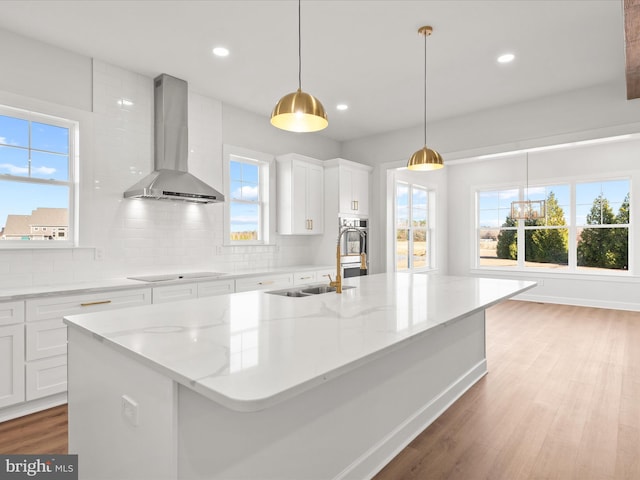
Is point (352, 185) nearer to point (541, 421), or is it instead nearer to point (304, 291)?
point (304, 291)

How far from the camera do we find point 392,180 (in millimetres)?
6160

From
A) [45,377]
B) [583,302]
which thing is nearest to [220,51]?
[45,377]

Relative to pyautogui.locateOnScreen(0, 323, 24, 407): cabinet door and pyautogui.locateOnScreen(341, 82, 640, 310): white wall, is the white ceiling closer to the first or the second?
pyautogui.locateOnScreen(341, 82, 640, 310): white wall

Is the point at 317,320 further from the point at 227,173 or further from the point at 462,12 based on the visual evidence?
the point at 227,173

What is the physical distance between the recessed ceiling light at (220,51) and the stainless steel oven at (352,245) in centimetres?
282

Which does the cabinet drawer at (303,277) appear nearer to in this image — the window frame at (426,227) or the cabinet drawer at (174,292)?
the cabinet drawer at (174,292)

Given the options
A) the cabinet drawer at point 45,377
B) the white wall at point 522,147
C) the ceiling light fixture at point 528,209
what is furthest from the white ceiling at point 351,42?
the ceiling light fixture at point 528,209

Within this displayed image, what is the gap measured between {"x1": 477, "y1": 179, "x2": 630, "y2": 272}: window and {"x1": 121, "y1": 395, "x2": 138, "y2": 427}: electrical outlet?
792 centimetres

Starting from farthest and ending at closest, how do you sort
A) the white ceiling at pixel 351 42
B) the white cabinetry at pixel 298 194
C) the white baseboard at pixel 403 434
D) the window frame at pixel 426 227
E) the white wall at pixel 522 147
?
1. the window frame at pixel 426 227
2. the white cabinetry at pixel 298 194
3. the white wall at pixel 522 147
4. the white ceiling at pixel 351 42
5. the white baseboard at pixel 403 434

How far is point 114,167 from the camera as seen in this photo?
3734mm

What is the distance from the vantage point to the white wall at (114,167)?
322 cm

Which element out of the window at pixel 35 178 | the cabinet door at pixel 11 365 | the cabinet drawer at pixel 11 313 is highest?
the window at pixel 35 178

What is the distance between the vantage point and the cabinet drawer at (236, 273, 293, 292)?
4.16 metres

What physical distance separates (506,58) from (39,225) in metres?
4.61
